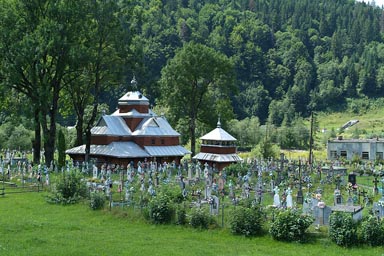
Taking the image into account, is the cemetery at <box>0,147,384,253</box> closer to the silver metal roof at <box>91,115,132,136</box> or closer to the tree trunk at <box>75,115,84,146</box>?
the silver metal roof at <box>91,115,132,136</box>

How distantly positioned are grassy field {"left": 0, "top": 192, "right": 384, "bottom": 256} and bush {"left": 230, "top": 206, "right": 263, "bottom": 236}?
431 millimetres

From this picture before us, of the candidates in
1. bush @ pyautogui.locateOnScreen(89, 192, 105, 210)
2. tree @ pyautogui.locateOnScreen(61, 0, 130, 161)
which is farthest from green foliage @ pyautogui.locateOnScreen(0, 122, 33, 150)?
bush @ pyautogui.locateOnScreen(89, 192, 105, 210)

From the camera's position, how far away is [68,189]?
27562 millimetres

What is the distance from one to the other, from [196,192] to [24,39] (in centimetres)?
1942

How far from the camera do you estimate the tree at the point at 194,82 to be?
55.7m

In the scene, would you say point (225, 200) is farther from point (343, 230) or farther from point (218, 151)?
point (218, 151)

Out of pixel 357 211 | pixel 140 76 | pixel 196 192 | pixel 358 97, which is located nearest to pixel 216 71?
pixel 140 76

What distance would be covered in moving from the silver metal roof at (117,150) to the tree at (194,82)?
419 inches

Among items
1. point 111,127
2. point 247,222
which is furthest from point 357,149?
point 247,222

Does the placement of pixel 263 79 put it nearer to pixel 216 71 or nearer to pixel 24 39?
pixel 216 71

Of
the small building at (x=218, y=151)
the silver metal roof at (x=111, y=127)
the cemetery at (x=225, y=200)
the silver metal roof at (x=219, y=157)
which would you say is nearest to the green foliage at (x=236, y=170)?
the cemetery at (x=225, y=200)

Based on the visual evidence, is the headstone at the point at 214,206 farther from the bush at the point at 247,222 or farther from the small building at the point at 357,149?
the small building at the point at 357,149

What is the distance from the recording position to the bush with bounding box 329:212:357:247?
1888cm

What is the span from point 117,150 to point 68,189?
704 inches
